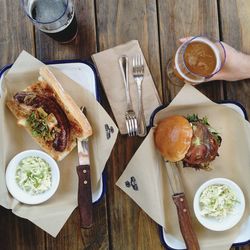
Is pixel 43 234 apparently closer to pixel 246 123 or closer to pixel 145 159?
pixel 145 159

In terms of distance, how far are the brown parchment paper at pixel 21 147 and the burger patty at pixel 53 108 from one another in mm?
53

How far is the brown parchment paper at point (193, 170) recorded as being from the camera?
1501 millimetres

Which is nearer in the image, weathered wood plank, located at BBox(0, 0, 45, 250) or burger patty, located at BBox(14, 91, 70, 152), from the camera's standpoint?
burger patty, located at BBox(14, 91, 70, 152)

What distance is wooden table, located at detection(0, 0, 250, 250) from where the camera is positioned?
1604mm

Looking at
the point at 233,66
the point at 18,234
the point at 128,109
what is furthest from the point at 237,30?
the point at 18,234

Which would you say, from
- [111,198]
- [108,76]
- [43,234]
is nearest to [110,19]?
[108,76]

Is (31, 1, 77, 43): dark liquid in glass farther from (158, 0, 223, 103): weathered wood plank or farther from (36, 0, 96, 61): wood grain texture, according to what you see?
(158, 0, 223, 103): weathered wood plank

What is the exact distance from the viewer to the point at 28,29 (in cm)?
161

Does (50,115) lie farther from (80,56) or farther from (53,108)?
(80,56)

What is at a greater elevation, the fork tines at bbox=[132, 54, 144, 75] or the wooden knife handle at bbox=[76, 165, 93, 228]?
the fork tines at bbox=[132, 54, 144, 75]

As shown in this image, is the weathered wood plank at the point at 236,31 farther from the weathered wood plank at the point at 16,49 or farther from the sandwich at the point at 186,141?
the weathered wood plank at the point at 16,49

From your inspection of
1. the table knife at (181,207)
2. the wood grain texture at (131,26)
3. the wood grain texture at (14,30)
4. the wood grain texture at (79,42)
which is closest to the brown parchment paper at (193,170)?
the table knife at (181,207)

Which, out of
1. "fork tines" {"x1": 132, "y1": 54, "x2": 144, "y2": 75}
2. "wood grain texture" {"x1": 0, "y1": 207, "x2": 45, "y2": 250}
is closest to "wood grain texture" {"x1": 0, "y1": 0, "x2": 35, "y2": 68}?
"fork tines" {"x1": 132, "y1": 54, "x2": 144, "y2": 75}

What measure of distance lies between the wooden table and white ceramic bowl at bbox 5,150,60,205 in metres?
0.17
